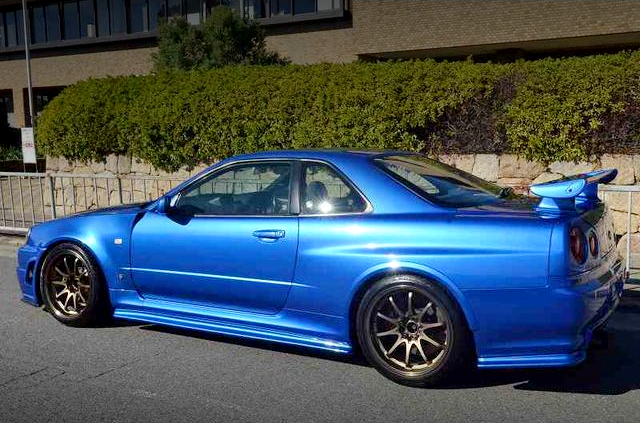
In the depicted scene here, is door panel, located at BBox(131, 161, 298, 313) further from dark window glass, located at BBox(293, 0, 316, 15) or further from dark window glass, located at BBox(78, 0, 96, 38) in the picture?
dark window glass, located at BBox(78, 0, 96, 38)

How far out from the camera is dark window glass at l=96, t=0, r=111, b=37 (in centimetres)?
2620

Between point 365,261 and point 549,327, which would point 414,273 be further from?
point 549,327

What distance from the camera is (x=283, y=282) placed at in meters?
4.34

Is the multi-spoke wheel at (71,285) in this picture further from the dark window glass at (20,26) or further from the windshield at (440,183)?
the dark window glass at (20,26)

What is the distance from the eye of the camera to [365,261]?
4.04m

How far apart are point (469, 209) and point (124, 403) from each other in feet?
7.90

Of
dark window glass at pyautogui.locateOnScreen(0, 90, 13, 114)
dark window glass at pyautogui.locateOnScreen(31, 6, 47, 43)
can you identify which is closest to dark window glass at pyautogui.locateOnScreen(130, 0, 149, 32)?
dark window glass at pyautogui.locateOnScreen(31, 6, 47, 43)

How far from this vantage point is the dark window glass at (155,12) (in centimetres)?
2461

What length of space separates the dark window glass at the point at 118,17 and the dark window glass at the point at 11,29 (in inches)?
259

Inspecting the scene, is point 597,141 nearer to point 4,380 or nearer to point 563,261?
point 563,261

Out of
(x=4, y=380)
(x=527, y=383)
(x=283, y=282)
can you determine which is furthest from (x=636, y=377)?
(x=4, y=380)

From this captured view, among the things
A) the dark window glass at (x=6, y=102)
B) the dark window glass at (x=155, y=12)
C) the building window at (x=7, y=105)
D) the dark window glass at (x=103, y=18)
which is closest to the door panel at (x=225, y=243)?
the dark window glass at (x=155, y=12)

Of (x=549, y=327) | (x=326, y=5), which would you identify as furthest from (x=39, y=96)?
(x=549, y=327)

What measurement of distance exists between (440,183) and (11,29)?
3068cm
